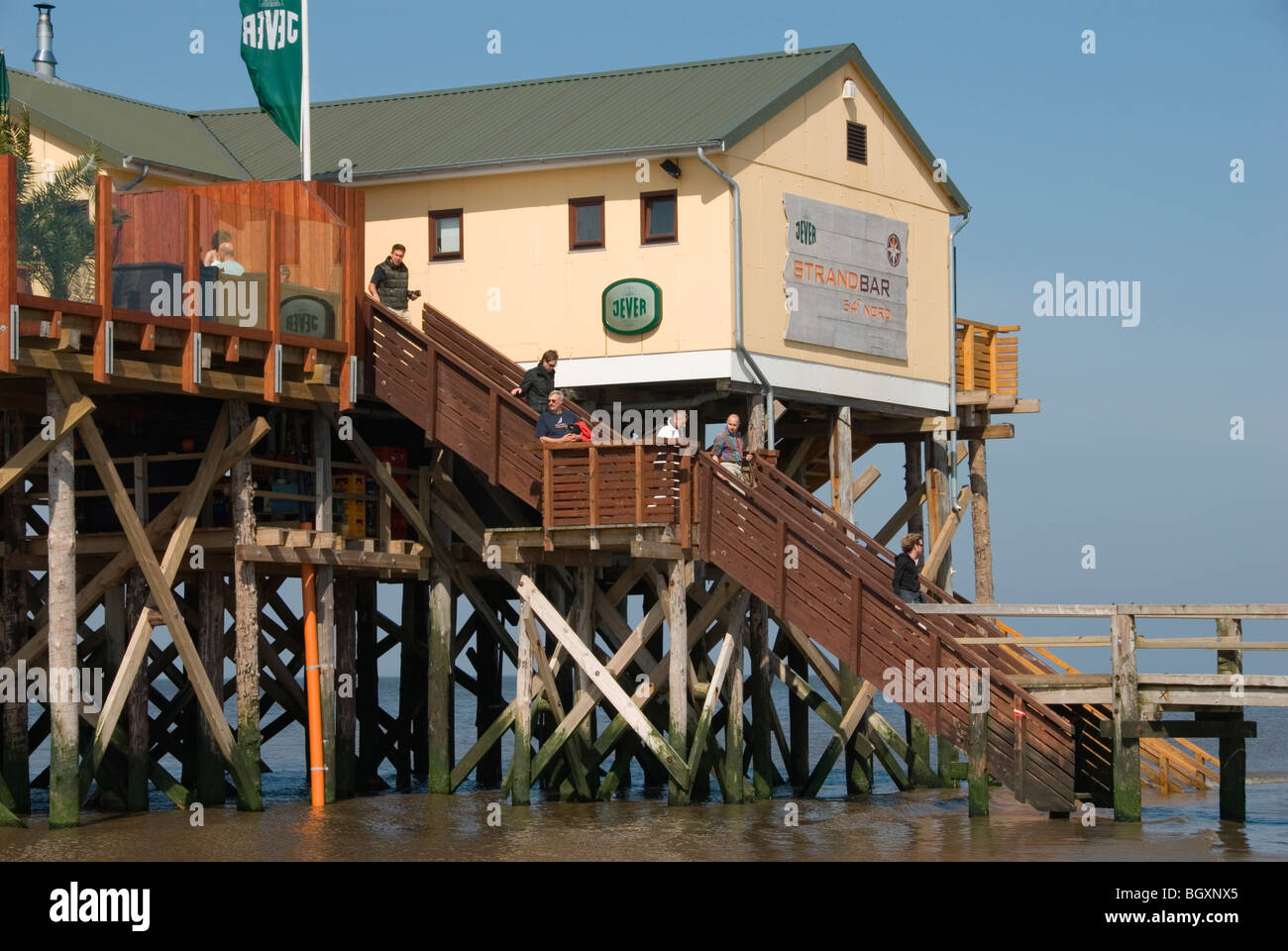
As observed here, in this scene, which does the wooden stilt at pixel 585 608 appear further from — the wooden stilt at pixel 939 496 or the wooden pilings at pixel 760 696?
the wooden stilt at pixel 939 496

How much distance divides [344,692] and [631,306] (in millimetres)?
6999

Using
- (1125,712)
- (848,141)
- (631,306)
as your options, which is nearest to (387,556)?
(631,306)

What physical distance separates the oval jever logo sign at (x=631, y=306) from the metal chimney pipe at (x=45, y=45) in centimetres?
1215

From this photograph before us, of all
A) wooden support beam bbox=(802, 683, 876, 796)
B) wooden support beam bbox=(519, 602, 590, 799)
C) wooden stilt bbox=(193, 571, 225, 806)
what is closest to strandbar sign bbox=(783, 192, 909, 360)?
wooden support beam bbox=(802, 683, 876, 796)

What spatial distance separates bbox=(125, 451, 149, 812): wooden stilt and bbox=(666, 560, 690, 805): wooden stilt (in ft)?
18.8

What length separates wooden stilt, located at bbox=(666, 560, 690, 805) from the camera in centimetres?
3047

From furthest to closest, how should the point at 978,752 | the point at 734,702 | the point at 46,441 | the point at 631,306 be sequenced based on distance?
the point at 631,306
the point at 734,702
the point at 46,441
the point at 978,752

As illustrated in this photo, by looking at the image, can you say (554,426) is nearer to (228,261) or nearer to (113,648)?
(228,261)

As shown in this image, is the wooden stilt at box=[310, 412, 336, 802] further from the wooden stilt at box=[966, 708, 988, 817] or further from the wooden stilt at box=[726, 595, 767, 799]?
the wooden stilt at box=[966, 708, 988, 817]

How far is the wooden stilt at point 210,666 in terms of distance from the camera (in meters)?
30.8

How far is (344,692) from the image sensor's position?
32656mm

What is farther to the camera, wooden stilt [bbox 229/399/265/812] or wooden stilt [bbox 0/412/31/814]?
wooden stilt [bbox 0/412/31/814]
